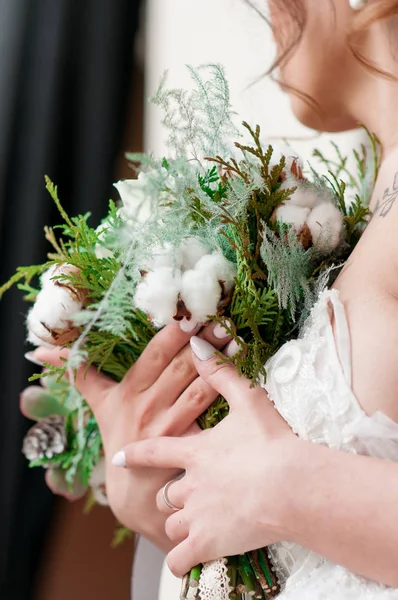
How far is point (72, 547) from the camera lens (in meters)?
1.59

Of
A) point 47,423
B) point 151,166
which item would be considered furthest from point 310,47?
point 47,423

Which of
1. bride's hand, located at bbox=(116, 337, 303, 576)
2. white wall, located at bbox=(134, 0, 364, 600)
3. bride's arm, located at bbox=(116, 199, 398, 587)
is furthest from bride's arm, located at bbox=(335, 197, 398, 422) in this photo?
white wall, located at bbox=(134, 0, 364, 600)

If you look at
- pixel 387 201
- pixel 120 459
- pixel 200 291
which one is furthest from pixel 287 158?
pixel 120 459

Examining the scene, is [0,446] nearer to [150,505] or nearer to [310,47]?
[150,505]

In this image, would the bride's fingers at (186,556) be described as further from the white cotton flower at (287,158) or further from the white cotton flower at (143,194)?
the white cotton flower at (287,158)

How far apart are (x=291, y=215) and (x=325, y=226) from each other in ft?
0.18

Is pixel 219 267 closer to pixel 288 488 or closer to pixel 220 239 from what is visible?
pixel 220 239

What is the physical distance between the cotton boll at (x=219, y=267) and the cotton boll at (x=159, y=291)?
33mm

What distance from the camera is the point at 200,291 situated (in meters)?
0.76

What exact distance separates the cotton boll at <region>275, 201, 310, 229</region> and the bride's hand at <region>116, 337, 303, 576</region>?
199 millimetres

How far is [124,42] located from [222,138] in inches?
38.7

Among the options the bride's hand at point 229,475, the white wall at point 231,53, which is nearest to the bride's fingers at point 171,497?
the bride's hand at point 229,475

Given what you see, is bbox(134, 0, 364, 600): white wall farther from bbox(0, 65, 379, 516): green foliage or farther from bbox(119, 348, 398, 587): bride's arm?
bbox(119, 348, 398, 587): bride's arm

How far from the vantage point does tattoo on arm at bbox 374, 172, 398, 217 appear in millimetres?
827
